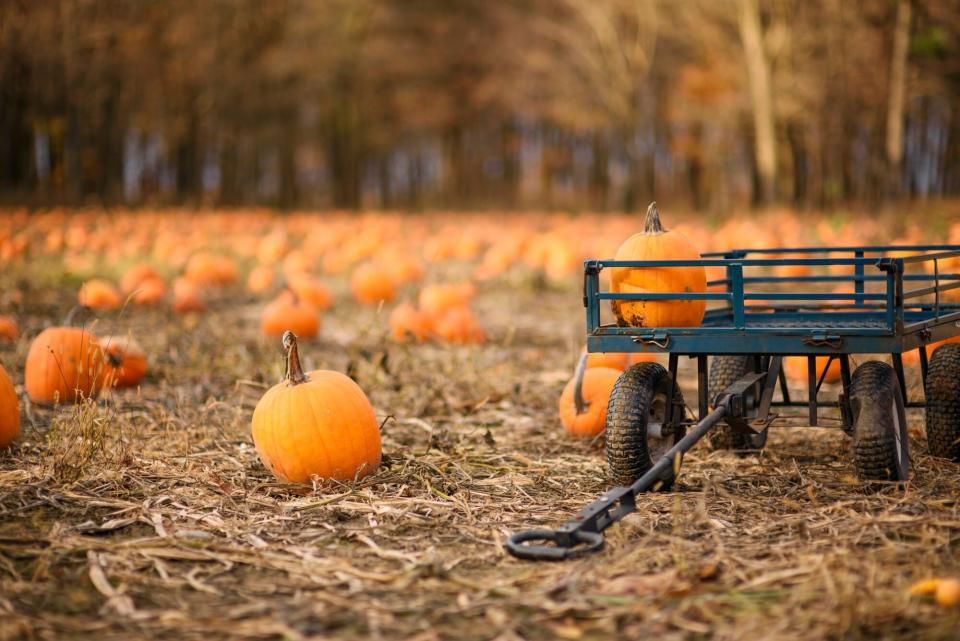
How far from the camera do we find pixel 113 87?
33.5 meters

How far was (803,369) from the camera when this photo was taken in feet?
21.9

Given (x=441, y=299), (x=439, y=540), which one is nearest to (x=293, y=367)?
(x=439, y=540)

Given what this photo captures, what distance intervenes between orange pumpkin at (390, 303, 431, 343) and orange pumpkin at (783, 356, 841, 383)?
2666 mm

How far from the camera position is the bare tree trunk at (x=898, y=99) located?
56.4 feet

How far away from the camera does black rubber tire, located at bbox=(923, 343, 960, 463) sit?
443 centimetres

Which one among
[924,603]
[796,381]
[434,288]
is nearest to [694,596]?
[924,603]

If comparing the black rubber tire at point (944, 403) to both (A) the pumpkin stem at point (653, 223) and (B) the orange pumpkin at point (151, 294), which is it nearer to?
(A) the pumpkin stem at point (653, 223)

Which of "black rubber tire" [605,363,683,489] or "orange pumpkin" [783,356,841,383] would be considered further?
"orange pumpkin" [783,356,841,383]

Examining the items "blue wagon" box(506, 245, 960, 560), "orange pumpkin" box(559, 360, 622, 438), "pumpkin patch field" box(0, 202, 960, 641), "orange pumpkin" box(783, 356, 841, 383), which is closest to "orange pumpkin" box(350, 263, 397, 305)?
"pumpkin patch field" box(0, 202, 960, 641)

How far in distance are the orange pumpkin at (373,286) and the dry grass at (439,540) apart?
4773mm

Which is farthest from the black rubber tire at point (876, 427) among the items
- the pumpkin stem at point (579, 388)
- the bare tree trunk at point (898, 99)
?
the bare tree trunk at point (898, 99)

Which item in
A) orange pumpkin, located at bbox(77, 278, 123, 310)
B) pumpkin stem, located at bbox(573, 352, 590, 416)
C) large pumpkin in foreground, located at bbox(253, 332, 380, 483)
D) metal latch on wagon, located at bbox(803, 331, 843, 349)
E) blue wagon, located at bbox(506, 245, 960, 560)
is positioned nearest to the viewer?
blue wagon, located at bbox(506, 245, 960, 560)

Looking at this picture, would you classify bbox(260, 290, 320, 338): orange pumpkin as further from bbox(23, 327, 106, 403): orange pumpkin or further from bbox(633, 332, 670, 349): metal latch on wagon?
bbox(633, 332, 670, 349): metal latch on wagon

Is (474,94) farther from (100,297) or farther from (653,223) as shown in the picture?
(653,223)
